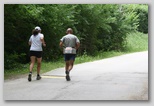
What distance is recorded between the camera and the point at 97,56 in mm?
10227

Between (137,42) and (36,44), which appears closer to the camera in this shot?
(36,44)

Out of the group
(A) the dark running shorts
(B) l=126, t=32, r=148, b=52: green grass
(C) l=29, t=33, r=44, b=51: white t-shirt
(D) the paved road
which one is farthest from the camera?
(A) the dark running shorts

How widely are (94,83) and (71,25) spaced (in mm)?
1101

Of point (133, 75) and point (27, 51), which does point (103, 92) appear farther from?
point (27, 51)

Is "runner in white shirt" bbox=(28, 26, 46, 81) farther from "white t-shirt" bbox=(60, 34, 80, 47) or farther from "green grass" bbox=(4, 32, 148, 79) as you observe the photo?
"white t-shirt" bbox=(60, 34, 80, 47)

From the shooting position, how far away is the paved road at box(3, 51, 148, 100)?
9.42 m

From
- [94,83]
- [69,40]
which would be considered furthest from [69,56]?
[94,83]

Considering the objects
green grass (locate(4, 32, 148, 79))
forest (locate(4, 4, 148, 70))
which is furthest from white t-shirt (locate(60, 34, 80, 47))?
green grass (locate(4, 32, 148, 79))

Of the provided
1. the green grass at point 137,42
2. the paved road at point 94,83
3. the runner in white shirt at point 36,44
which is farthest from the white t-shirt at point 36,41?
the green grass at point 137,42

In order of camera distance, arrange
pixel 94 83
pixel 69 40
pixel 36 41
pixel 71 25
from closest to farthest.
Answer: pixel 94 83, pixel 36 41, pixel 69 40, pixel 71 25

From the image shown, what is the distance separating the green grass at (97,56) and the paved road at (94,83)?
9 centimetres

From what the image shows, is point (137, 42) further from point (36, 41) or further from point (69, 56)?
point (36, 41)

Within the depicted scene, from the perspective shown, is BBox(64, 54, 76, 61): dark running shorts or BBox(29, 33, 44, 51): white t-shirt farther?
BBox(64, 54, 76, 61): dark running shorts

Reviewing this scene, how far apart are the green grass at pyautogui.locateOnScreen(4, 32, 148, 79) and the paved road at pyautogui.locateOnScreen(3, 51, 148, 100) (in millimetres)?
92
